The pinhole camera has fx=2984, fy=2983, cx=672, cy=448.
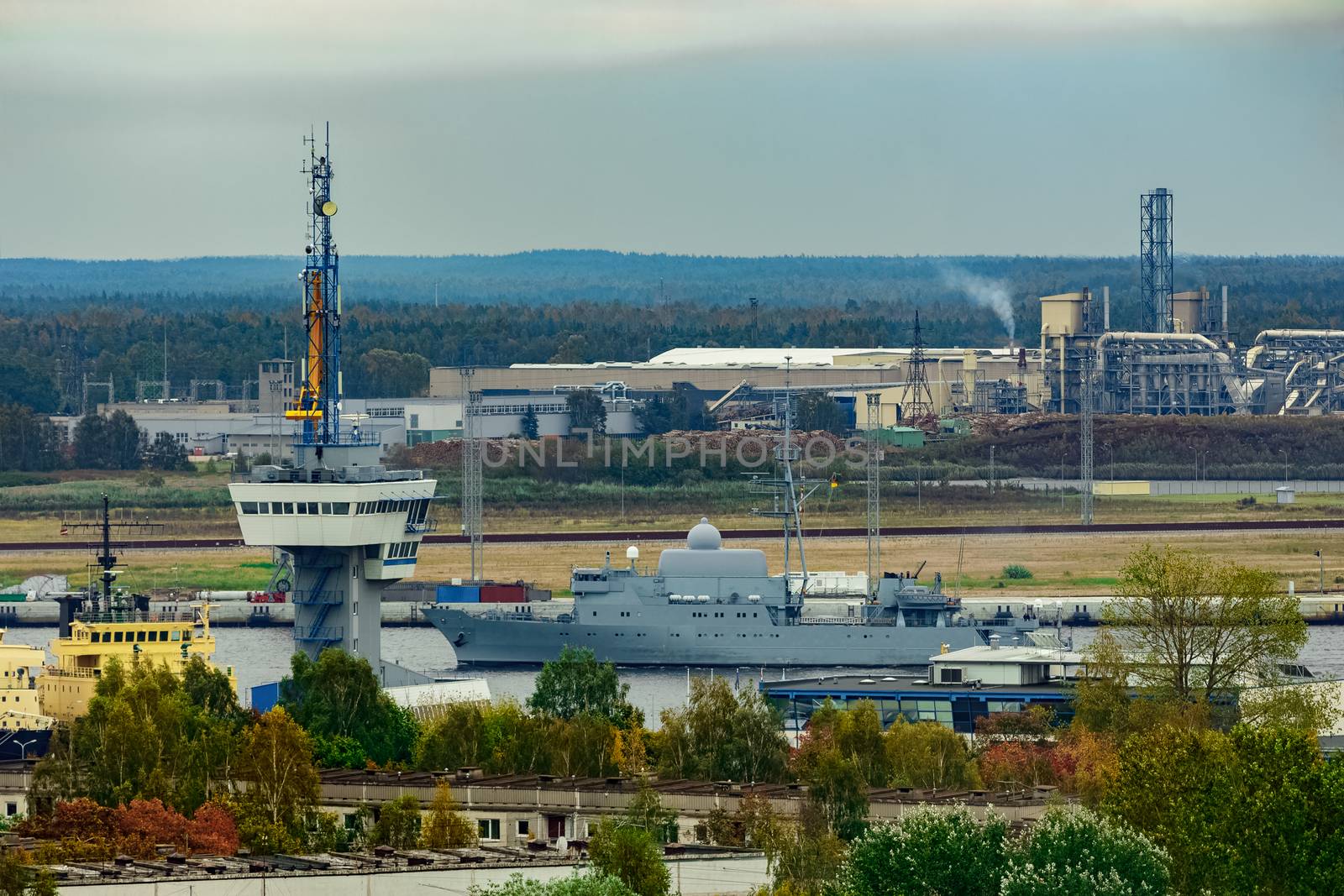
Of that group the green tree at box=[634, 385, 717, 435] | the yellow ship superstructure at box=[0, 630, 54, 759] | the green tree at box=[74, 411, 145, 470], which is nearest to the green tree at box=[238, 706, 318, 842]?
the yellow ship superstructure at box=[0, 630, 54, 759]

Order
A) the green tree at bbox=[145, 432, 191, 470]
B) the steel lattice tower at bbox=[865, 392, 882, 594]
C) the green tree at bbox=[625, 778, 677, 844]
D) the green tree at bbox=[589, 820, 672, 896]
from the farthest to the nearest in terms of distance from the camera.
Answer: the green tree at bbox=[145, 432, 191, 470] → the steel lattice tower at bbox=[865, 392, 882, 594] → the green tree at bbox=[625, 778, 677, 844] → the green tree at bbox=[589, 820, 672, 896]

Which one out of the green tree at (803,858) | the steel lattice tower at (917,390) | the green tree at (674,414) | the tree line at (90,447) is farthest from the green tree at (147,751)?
the green tree at (674,414)

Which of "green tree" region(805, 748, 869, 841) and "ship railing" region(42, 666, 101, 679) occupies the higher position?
"ship railing" region(42, 666, 101, 679)

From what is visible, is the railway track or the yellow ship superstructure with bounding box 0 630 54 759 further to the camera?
the railway track

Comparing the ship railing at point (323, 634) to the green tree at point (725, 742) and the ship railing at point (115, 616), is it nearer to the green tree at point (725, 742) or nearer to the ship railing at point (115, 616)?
the ship railing at point (115, 616)

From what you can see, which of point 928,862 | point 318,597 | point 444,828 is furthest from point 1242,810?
point 318,597

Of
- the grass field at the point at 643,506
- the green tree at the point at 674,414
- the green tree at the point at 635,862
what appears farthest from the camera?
the green tree at the point at 674,414

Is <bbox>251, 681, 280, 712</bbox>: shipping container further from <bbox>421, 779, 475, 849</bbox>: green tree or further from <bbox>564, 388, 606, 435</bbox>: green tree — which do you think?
<bbox>564, 388, 606, 435</bbox>: green tree
